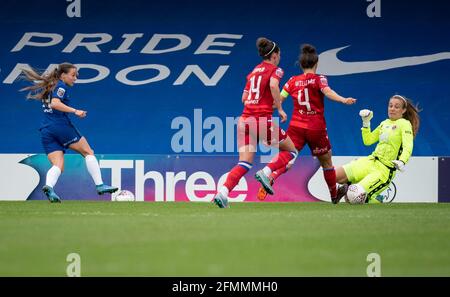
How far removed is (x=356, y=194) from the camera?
12.0 metres

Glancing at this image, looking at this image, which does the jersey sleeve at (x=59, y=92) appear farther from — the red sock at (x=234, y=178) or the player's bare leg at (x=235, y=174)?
the red sock at (x=234, y=178)

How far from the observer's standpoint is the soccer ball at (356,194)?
12.0 m

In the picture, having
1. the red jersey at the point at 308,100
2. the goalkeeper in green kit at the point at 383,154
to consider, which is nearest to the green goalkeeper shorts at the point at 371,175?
the goalkeeper in green kit at the point at 383,154

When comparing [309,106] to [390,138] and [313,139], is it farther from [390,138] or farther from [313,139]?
[390,138]

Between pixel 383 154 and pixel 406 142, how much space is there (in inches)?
15.5

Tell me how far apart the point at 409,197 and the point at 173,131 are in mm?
4048

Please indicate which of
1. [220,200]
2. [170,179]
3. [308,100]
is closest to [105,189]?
[220,200]

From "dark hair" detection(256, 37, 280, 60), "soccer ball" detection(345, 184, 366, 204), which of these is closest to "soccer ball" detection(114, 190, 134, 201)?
"soccer ball" detection(345, 184, 366, 204)

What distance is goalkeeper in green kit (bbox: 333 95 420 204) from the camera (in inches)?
473

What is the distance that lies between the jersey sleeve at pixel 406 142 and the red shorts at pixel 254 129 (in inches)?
72.7

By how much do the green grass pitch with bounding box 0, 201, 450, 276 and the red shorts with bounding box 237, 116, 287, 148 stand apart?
79cm

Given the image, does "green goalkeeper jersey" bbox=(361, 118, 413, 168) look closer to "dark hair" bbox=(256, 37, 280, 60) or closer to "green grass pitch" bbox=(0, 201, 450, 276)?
"green grass pitch" bbox=(0, 201, 450, 276)

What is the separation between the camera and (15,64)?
16.2 m

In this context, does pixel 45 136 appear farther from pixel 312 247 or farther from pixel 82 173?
pixel 312 247
